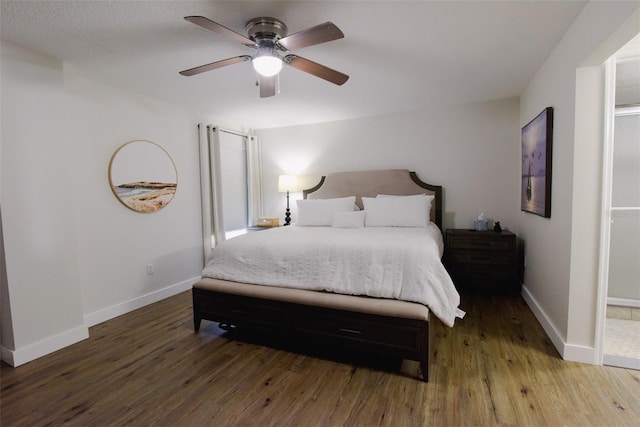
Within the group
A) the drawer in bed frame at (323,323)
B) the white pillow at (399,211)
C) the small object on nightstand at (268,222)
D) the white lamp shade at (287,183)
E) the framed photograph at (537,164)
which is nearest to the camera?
the drawer in bed frame at (323,323)

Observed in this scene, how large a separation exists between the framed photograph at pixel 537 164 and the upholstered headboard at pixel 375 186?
980 mm

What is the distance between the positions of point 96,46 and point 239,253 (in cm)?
186

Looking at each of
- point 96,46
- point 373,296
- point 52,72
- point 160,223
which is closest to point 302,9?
point 96,46

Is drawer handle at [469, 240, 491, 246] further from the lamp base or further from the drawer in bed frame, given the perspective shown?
the lamp base

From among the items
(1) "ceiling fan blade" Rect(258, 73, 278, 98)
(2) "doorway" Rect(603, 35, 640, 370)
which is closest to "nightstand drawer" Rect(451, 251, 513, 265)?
(2) "doorway" Rect(603, 35, 640, 370)

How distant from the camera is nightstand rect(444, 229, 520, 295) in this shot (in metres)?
3.36

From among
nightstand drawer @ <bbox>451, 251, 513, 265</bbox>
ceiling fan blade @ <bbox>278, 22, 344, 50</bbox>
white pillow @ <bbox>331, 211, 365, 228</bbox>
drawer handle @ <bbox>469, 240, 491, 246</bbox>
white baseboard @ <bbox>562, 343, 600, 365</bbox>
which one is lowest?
white baseboard @ <bbox>562, 343, 600, 365</bbox>

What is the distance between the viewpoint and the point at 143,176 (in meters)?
3.27

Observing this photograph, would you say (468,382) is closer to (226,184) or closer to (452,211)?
(452,211)

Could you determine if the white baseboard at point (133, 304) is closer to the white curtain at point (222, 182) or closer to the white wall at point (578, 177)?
the white curtain at point (222, 182)

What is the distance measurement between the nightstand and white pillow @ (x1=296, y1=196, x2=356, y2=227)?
4.26ft

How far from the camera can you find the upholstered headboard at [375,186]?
4031 mm

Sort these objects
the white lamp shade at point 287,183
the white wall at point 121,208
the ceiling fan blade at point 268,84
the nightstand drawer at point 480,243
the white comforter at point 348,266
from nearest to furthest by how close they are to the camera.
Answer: the white comforter at point 348,266 < the ceiling fan blade at point 268,84 < the white wall at point 121,208 < the nightstand drawer at point 480,243 < the white lamp shade at point 287,183

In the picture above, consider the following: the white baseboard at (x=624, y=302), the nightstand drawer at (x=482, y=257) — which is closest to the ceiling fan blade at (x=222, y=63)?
the nightstand drawer at (x=482, y=257)
